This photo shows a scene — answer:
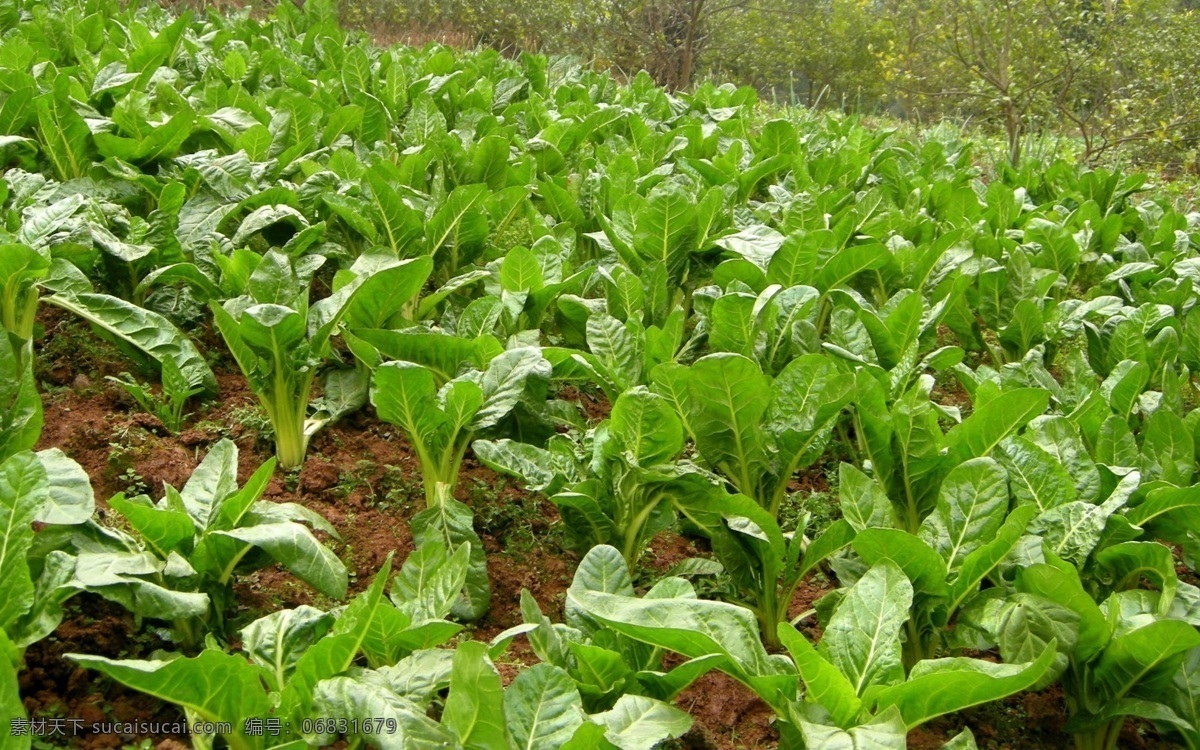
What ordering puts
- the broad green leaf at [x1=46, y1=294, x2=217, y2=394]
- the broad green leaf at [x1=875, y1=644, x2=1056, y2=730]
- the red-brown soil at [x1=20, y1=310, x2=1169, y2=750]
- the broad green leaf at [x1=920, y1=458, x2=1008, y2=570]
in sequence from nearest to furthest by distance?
the broad green leaf at [x1=875, y1=644, x2=1056, y2=730], the red-brown soil at [x1=20, y1=310, x2=1169, y2=750], the broad green leaf at [x1=920, y1=458, x2=1008, y2=570], the broad green leaf at [x1=46, y1=294, x2=217, y2=394]

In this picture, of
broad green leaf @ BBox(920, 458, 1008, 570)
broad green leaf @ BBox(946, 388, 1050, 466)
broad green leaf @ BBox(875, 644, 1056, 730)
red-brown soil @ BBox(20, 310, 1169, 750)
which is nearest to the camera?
broad green leaf @ BBox(875, 644, 1056, 730)

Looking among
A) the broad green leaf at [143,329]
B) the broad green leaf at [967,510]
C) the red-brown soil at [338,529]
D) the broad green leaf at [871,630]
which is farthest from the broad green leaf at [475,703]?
the broad green leaf at [143,329]

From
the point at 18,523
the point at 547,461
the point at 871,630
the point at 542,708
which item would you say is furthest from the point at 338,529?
the point at 871,630

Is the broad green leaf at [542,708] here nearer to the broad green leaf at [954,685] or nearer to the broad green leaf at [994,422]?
the broad green leaf at [954,685]

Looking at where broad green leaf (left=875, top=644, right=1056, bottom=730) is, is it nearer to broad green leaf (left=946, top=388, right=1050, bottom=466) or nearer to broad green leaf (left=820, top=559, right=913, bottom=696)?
broad green leaf (left=820, top=559, right=913, bottom=696)

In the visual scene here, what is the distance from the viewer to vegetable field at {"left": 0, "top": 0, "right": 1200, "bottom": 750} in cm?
177

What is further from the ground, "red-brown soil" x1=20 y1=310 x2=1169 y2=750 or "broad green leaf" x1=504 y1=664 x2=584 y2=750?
"broad green leaf" x1=504 y1=664 x2=584 y2=750

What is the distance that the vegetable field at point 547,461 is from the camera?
1771 mm

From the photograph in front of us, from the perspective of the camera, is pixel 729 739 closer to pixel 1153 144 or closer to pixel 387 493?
pixel 387 493

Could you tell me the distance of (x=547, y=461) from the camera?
2.35m

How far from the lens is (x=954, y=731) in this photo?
2150mm

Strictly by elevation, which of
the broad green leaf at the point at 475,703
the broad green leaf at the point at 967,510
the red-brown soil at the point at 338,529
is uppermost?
the broad green leaf at the point at 475,703

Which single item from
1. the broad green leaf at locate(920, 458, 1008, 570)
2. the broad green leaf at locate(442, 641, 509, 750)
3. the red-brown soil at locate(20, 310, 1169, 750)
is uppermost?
the broad green leaf at locate(442, 641, 509, 750)

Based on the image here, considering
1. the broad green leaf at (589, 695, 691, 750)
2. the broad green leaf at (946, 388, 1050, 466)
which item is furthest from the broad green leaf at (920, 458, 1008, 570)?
the broad green leaf at (589, 695, 691, 750)
